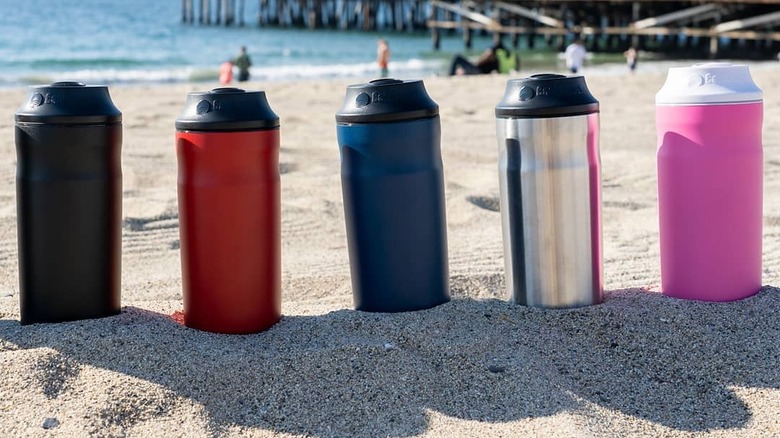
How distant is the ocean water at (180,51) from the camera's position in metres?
24.2

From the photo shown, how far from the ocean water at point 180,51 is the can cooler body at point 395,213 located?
18.8 metres

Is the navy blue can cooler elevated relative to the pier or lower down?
lower down

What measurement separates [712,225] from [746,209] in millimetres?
132

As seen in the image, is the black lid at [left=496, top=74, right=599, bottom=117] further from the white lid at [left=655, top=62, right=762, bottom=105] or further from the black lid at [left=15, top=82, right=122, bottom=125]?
the black lid at [left=15, top=82, right=122, bottom=125]

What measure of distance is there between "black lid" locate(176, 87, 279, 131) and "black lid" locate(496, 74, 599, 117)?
2.59ft

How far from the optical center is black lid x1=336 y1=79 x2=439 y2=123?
2.96 m

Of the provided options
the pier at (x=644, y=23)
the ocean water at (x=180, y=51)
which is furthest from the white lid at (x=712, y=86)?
the pier at (x=644, y=23)

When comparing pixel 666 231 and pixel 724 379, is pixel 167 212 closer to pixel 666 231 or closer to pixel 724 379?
pixel 666 231

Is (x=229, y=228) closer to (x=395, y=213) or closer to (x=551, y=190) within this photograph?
(x=395, y=213)

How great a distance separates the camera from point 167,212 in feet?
17.7

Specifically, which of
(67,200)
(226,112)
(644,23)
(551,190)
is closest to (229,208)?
(226,112)

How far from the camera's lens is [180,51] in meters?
34.1

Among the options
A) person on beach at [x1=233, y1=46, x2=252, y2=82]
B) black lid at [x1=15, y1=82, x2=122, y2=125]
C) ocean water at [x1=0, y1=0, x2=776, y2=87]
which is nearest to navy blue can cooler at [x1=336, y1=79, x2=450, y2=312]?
black lid at [x1=15, y1=82, x2=122, y2=125]

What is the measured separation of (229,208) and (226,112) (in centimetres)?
28
